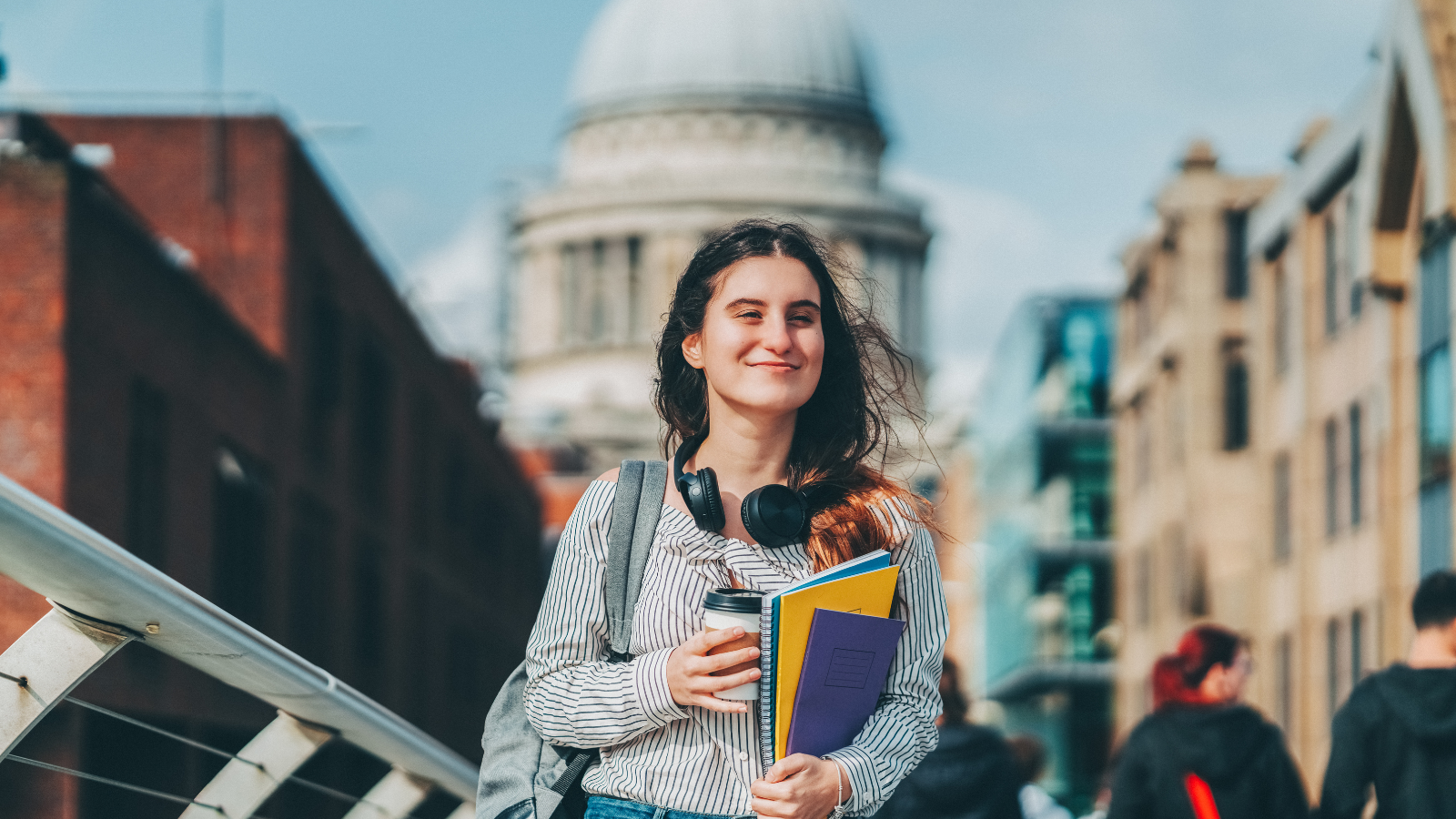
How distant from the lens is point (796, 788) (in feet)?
13.1

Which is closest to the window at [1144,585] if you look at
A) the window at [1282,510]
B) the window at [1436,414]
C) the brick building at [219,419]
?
the window at [1282,510]

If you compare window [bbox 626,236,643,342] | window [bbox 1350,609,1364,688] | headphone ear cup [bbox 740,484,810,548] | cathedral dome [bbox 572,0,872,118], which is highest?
cathedral dome [bbox 572,0,872,118]

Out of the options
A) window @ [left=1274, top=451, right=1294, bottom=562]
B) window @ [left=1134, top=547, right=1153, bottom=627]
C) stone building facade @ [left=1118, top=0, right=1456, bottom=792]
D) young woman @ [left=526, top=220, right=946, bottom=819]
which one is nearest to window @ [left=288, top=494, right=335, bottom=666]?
stone building facade @ [left=1118, top=0, right=1456, bottom=792]

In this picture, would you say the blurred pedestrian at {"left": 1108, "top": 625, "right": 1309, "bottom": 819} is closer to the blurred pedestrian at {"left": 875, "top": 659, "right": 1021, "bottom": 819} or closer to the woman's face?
the blurred pedestrian at {"left": 875, "top": 659, "right": 1021, "bottom": 819}

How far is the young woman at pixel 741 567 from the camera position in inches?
162

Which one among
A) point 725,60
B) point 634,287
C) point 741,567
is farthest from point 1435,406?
point 725,60

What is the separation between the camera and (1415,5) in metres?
22.4

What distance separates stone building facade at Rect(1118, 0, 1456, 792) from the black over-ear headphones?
1809cm

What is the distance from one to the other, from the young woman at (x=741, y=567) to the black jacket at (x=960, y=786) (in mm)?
3829

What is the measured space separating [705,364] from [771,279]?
0.72ft

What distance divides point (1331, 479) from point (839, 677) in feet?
95.9

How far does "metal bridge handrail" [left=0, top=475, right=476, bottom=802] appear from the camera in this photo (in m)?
3.68

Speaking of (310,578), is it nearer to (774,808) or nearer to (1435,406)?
(1435,406)

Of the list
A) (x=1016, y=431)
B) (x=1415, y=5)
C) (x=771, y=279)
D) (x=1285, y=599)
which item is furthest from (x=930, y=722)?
(x=1016, y=431)
